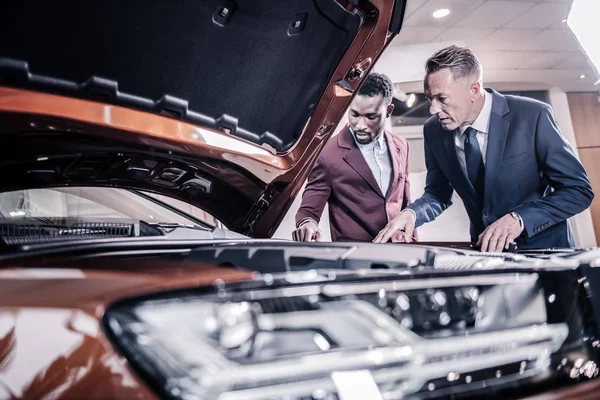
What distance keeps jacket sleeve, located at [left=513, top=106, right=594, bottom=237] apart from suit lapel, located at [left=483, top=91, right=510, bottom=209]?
5.3 inches

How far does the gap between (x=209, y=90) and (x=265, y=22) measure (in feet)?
0.75

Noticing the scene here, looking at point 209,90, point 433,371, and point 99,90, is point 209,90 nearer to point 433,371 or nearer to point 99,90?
point 99,90

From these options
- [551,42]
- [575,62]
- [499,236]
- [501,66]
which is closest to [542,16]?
[551,42]

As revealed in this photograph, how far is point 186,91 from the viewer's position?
125 cm

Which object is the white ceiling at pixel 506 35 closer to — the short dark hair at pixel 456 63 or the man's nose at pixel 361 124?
the man's nose at pixel 361 124

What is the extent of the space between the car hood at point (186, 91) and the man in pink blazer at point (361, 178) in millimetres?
1023

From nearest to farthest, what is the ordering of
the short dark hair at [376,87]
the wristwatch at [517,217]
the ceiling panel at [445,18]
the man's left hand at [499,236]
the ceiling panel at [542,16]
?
the man's left hand at [499,236]
the wristwatch at [517,217]
the short dark hair at [376,87]
the ceiling panel at [445,18]
the ceiling panel at [542,16]

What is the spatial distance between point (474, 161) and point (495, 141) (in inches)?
5.0

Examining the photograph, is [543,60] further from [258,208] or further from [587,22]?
[258,208]

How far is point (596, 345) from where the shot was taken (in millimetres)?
790

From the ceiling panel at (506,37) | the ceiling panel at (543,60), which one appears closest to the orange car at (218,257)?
the ceiling panel at (506,37)

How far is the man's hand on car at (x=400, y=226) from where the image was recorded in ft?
6.40

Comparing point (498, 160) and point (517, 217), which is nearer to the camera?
point (517, 217)

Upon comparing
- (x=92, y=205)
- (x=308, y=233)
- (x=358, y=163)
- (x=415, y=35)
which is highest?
(x=415, y=35)
